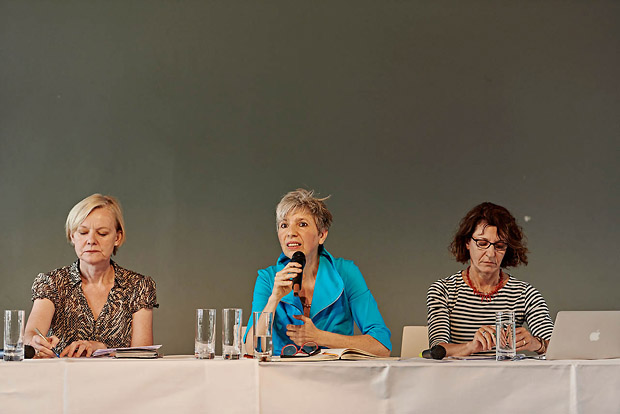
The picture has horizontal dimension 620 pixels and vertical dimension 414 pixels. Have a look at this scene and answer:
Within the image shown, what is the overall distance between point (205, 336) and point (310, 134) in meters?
2.49

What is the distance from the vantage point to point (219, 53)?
449 cm

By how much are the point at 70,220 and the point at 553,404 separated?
2044 mm

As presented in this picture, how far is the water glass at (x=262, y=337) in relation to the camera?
2.04 metres

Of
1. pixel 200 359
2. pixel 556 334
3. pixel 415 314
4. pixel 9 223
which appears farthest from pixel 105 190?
pixel 556 334

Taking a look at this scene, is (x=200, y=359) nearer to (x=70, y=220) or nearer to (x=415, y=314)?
(x=70, y=220)

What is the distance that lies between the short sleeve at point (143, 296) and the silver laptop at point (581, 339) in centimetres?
167

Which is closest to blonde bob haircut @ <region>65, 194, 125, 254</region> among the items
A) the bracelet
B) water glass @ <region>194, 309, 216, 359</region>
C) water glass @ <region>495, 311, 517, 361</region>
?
water glass @ <region>194, 309, 216, 359</region>

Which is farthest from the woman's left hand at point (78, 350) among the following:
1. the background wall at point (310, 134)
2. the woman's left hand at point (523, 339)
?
the background wall at point (310, 134)

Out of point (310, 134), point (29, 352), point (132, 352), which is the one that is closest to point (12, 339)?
point (29, 352)

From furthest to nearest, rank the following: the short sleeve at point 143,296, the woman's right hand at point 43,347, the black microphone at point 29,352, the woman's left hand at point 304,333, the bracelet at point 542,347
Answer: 1. the short sleeve at point 143,296
2. the bracelet at point 542,347
3. the woman's left hand at point 304,333
4. the woman's right hand at point 43,347
5. the black microphone at point 29,352

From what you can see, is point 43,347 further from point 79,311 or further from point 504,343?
point 504,343

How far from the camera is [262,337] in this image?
6.75 ft

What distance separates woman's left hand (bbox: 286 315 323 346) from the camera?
2600 mm

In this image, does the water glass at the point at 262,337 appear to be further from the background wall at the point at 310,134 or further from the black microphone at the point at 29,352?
the background wall at the point at 310,134
